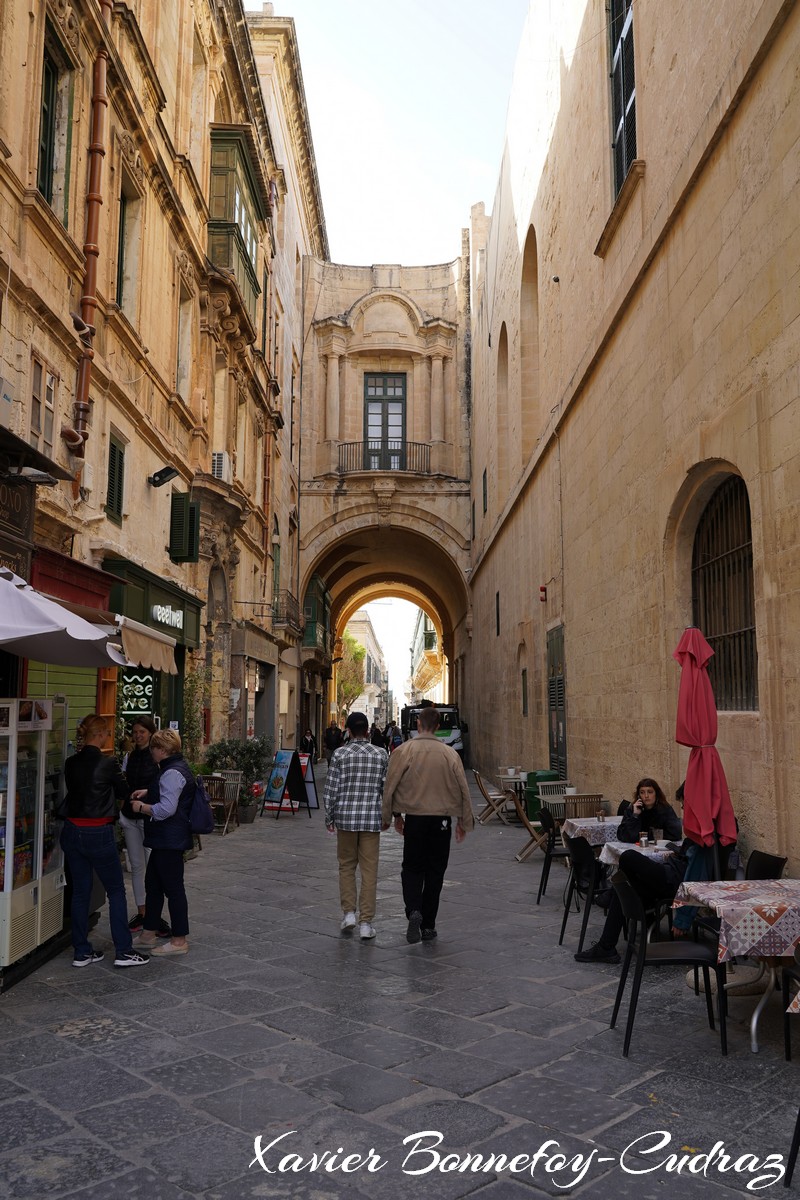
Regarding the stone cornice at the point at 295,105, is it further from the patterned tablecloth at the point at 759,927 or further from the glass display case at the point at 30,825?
the patterned tablecloth at the point at 759,927

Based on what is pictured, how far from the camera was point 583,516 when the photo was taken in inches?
466

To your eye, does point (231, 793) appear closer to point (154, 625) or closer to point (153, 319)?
point (154, 625)

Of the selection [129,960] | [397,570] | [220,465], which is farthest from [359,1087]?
[397,570]

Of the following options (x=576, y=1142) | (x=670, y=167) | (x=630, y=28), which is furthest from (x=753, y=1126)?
(x=630, y=28)

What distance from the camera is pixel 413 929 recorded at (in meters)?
6.62

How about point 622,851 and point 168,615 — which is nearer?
point 622,851

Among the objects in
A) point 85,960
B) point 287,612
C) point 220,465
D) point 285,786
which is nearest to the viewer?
point 85,960

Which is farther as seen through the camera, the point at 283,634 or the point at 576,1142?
the point at 283,634

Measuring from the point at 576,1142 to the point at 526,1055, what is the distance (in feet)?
2.99

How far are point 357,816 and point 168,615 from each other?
22.6ft

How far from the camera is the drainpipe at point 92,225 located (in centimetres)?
938

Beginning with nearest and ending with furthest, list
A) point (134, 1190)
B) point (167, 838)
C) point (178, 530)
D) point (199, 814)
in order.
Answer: point (134, 1190) < point (167, 838) < point (199, 814) < point (178, 530)

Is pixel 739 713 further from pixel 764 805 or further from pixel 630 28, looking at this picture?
pixel 630 28

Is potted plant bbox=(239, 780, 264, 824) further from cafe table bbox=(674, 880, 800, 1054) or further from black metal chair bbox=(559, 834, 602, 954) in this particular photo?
cafe table bbox=(674, 880, 800, 1054)
